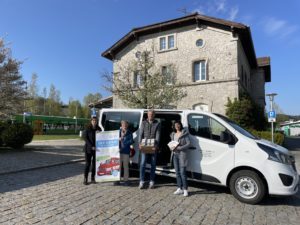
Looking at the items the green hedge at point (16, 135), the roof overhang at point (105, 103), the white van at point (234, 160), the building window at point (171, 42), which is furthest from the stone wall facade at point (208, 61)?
the white van at point (234, 160)

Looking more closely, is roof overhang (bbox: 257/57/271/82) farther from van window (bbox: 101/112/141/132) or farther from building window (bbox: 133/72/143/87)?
van window (bbox: 101/112/141/132)

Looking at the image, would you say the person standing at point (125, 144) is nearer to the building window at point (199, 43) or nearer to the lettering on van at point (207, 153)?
the lettering on van at point (207, 153)

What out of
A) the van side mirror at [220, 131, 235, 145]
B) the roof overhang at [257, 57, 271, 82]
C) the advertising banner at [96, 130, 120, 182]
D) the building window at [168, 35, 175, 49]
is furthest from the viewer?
the roof overhang at [257, 57, 271, 82]

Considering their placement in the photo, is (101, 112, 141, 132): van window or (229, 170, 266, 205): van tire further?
(101, 112, 141, 132): van window

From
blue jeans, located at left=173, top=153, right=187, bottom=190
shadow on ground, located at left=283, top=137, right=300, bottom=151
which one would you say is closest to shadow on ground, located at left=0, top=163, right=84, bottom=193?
blue jeans, located at left=173, top=153, right=187, bottom=190

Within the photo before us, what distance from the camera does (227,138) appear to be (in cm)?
667

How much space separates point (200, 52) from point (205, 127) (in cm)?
1696

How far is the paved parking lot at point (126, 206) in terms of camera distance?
5000 mm

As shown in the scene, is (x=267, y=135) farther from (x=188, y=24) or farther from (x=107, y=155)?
(x=107, y=155)

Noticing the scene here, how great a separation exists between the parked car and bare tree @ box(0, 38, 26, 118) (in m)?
10.5

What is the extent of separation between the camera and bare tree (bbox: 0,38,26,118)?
15.8 meters

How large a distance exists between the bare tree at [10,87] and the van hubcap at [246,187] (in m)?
13.8

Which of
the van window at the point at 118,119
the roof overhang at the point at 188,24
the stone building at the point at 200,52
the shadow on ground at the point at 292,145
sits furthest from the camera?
the shadow on ground at the point at 292,145

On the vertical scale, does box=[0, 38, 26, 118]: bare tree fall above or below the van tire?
above
